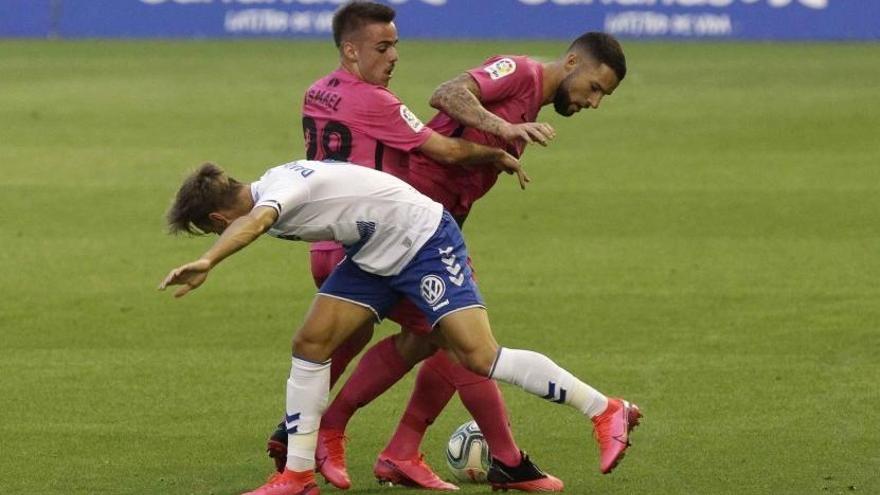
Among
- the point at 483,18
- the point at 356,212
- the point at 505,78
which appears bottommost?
the point at 483,18

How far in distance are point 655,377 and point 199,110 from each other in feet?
45.3

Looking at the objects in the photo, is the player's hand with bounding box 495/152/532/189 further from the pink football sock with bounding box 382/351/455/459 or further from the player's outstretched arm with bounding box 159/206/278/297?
the player's outstretched arm with bounding box 159/206/278/297

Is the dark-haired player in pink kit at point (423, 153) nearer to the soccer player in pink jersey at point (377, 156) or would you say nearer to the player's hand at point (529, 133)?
the soccer player in pink jersey at point (377, 156)

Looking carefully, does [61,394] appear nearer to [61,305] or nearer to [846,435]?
[61,305]

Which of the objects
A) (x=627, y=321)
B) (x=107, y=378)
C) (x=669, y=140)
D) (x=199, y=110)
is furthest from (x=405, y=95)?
(x=107, y=378)

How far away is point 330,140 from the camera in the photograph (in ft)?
25.2

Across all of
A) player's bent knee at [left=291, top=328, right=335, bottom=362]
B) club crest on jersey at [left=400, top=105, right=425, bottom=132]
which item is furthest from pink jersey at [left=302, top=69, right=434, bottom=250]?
player's bent knee at [left=291, top=328, right=335, bottom=362]

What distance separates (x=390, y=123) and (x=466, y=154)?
14.0 inches

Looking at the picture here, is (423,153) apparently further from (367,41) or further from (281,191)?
(281,191)

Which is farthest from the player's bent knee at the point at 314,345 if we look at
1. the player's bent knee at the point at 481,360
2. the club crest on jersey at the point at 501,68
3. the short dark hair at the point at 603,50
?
the short dark hair at the point at 603,50

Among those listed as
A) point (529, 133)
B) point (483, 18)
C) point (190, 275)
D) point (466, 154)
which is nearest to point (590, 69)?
point (529, 133)

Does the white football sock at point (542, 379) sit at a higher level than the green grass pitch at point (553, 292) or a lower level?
higher

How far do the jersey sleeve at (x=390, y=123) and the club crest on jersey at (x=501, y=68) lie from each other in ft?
1.16

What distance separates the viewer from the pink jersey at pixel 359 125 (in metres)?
7.52
